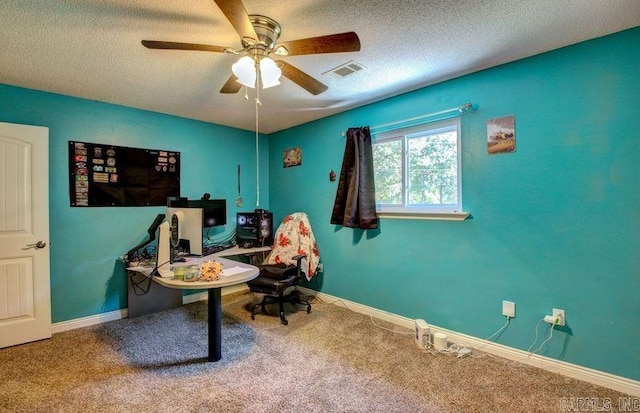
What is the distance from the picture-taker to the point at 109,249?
316 cm

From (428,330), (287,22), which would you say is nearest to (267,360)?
(428,330)

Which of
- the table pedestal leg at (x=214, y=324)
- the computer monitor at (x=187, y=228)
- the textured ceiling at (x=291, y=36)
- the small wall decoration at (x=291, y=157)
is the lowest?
the table pedestal leg at (x=214, y=324)

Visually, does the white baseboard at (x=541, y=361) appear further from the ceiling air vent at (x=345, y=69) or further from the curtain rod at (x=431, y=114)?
the ceiling air vent at (x=345, y=69)

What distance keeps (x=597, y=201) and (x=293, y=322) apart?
2.71 meters

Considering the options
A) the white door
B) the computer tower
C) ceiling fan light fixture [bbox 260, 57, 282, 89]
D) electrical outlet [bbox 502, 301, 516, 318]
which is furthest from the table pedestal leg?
Result: electrical outlet [bbox 502, 301, 516, 318]

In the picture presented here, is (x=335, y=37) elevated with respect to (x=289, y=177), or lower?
elevated

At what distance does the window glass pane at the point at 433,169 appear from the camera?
2662mm

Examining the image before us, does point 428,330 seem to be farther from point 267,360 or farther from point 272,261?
point 272,261

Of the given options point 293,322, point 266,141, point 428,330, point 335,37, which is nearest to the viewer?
point 335,37

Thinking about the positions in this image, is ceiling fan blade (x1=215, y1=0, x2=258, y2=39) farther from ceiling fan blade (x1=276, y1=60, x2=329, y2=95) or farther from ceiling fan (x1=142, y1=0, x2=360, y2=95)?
ceiling fan blade (x1=276, y1=60, x2=329, y2=95)

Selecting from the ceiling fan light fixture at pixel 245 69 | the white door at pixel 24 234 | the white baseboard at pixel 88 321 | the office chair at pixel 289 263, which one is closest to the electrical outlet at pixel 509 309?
the office chair at pixel 289 263

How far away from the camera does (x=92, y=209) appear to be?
3.06 m

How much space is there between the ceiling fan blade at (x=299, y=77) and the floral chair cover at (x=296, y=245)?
1.83 meters

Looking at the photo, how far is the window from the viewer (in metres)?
2.66
